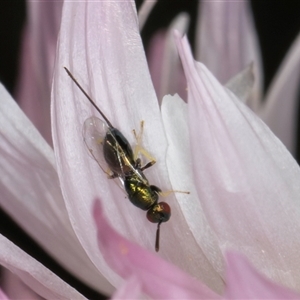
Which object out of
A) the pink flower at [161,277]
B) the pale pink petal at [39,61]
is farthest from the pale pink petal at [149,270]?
the pale pink petal at [39,61]

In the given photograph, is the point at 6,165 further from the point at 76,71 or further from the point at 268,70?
the point at 268,70

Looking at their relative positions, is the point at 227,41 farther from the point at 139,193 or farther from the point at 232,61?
the point at 139,193

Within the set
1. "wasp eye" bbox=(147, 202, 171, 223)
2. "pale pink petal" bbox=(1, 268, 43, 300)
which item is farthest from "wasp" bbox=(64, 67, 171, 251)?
"pale pink petal" bbox=(1, 268, 43, 300)

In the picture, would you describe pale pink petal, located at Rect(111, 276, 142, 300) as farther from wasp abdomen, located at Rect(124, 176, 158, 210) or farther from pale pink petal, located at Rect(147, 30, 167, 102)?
pale pink petal, located at Rect(147, 30, 167, 102)

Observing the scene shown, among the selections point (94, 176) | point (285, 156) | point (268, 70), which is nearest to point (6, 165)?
point (94, 176)

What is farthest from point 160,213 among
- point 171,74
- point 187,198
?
point 171,74

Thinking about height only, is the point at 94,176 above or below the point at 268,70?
above
